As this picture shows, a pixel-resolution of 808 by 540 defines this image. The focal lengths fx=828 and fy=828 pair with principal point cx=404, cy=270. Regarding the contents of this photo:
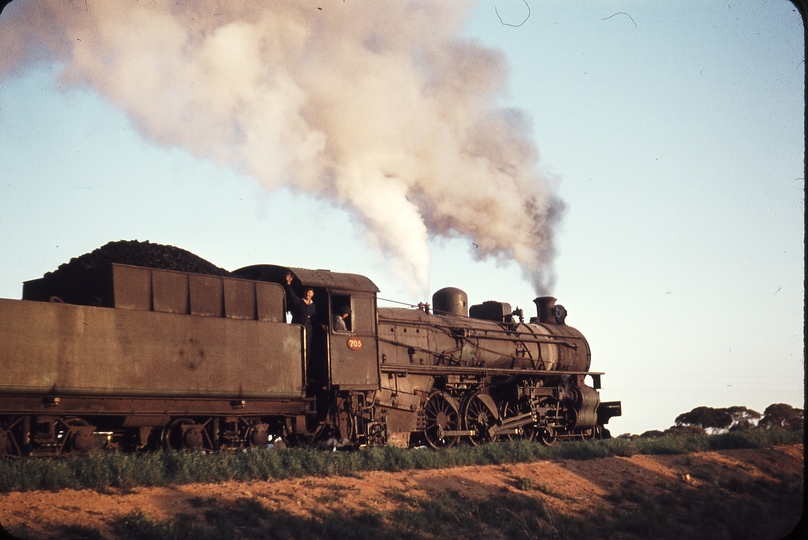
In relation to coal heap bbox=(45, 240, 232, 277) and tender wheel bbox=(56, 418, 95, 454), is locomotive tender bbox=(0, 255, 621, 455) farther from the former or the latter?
coal heap bbox=(45, 240, 232, 277)

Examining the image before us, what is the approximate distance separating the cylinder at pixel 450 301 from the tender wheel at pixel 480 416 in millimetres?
2189

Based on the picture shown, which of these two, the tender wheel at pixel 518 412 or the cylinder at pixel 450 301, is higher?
the cylinder at pixel 450 301

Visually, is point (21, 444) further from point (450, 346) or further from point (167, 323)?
point (450, 346)

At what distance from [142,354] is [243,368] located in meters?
2.00

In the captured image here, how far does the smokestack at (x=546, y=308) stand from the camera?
23.1 metres

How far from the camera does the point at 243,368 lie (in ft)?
46.0

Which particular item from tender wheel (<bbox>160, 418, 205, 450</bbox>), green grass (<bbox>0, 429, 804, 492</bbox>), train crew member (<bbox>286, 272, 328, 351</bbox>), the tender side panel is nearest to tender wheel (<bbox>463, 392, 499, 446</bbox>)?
green grass (<bbox>0, 429, 804, 492</bbox>)

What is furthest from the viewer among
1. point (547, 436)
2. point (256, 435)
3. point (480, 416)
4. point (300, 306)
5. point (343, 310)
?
point (547, 436)

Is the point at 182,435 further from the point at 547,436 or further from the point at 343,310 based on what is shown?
the point at 547,436

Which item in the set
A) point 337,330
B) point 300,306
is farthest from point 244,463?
point 337,330

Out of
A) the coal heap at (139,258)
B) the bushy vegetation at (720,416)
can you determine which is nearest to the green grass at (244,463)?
the coal heap at (139,258)

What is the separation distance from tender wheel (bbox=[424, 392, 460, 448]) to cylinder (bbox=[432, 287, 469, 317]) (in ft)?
8.47

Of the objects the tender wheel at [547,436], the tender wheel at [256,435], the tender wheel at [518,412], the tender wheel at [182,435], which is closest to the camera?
the tender wheel at [182,435]

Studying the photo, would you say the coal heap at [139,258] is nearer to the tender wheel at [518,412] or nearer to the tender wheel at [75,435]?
the tender wheel at [75,435]
